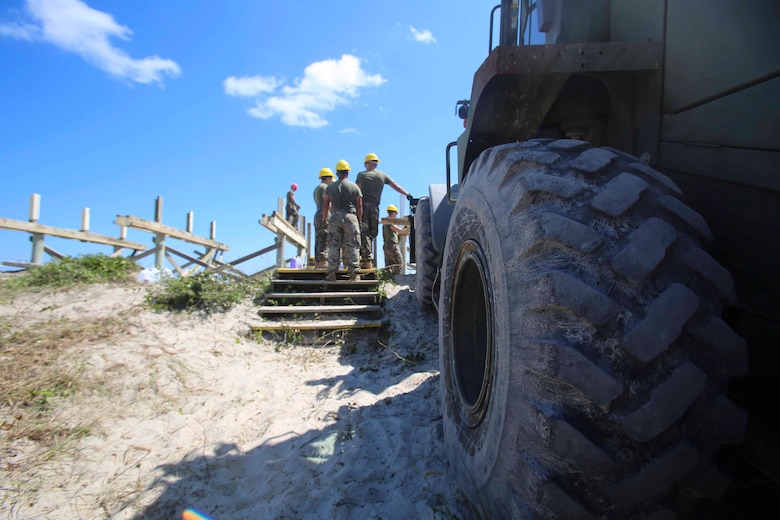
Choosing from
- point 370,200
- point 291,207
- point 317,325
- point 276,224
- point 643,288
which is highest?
point 291,207

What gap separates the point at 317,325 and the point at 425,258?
6.34 ft

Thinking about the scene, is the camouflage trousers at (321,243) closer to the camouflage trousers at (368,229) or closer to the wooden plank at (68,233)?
the camouflage trousers at (368,229)

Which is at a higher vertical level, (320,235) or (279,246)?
(320,235)

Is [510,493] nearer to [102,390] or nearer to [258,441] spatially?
[258,441]

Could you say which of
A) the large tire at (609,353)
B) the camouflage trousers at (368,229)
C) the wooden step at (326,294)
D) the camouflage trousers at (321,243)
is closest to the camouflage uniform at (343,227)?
the wooden step at (326,294)

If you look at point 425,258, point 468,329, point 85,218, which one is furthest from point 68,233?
point 468,329

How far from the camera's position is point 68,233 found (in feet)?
45.7

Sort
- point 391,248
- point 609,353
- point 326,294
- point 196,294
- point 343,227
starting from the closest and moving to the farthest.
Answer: point 609,353 → point 196,294 → point 326,294 → point 343,227 → point 391,248

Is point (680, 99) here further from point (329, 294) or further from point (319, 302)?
point (319, 302)

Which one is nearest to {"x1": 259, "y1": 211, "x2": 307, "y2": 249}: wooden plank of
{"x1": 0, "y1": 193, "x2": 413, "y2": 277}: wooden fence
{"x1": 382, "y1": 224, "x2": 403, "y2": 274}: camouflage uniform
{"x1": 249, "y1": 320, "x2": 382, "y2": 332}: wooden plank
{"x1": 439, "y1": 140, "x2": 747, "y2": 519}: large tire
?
{"x1": 0, "y1": 193, "x2": 413, "y2": 277}: wooden fence

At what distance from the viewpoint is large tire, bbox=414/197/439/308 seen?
6477 millimetres

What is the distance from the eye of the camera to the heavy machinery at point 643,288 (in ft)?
3.98

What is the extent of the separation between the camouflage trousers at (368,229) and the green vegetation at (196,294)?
319 centimetres

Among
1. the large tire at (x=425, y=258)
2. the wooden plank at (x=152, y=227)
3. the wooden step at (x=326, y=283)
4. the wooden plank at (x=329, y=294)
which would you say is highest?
the wooden plank at (x=152, y=227)
